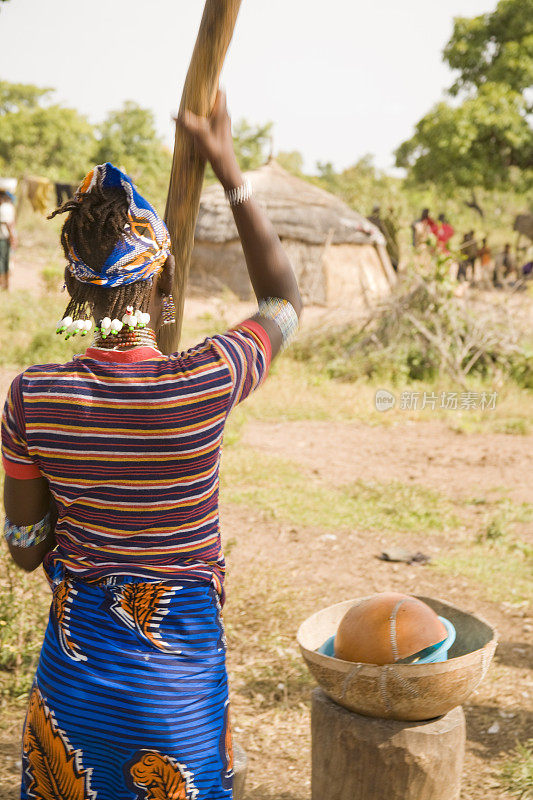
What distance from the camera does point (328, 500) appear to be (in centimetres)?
565

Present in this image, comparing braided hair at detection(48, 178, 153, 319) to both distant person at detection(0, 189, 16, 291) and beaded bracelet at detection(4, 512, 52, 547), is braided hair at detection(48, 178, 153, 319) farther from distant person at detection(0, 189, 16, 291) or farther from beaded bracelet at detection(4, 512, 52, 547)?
distant person at detection(0, 189, 16, 291)

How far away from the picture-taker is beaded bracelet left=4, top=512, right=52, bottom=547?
1448 mm

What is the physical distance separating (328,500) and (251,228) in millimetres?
4272

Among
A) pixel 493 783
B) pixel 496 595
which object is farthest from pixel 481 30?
pixel 493 783

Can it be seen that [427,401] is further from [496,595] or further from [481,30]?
[481,30]

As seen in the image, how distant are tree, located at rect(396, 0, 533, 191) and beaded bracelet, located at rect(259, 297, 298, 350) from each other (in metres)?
19.0

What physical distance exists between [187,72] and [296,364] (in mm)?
7634

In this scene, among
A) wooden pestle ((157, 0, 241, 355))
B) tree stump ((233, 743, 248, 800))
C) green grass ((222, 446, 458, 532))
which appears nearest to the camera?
wooden pestle ((157, 0, 241, 355))

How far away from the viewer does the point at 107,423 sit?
128 cm

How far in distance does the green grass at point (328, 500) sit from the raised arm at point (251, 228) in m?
3.80

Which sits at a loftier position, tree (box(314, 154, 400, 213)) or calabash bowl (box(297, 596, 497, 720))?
tree (box(314, 154, 400, 213))

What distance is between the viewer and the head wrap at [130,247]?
4.33ft

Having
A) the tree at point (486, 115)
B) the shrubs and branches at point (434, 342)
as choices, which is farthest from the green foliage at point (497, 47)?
the shrubs and branches at point (434, 342)

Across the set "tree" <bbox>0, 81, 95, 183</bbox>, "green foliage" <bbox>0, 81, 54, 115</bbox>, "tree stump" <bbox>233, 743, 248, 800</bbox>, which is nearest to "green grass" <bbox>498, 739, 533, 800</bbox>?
"tree stump" <bbox>233, 743, 248, 800</bbox>
